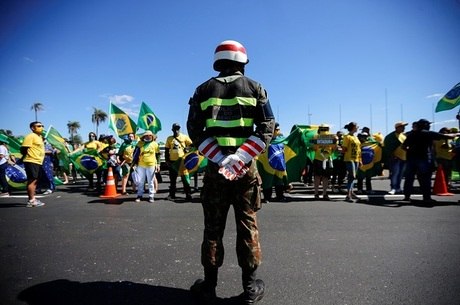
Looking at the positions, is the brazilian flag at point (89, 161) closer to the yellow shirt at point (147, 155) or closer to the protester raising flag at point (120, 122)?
the protester raising flag at point (120, 122)

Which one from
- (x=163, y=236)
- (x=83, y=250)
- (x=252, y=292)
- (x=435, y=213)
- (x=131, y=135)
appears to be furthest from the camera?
(x=131, y=135)

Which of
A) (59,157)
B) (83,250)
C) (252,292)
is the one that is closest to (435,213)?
(252,292)

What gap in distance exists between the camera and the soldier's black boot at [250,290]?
7.84 feet

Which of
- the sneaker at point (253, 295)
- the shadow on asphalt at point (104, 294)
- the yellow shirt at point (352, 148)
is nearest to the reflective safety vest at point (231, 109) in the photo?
the sneaker at point (253, 295)

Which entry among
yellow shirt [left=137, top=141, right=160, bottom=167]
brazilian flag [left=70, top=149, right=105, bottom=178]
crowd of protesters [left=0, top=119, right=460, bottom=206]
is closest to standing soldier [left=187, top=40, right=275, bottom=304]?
crowd of protesters [left=0, top=119, right=460, bottom=206]

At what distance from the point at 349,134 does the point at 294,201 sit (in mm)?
2377

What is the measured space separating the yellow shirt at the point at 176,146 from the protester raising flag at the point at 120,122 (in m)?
3.04

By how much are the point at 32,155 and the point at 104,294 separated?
6.10 meters

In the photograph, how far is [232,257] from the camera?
142 inches

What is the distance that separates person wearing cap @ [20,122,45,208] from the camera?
7160 millimetres

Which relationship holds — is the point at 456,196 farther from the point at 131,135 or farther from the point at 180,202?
the point at 131,135

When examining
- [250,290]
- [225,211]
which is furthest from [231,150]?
[250,290]

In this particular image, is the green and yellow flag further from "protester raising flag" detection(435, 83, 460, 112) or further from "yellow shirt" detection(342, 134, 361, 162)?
"protester raising flag" detection(435, 83, 460, 112)

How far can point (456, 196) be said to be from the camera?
8.35m
